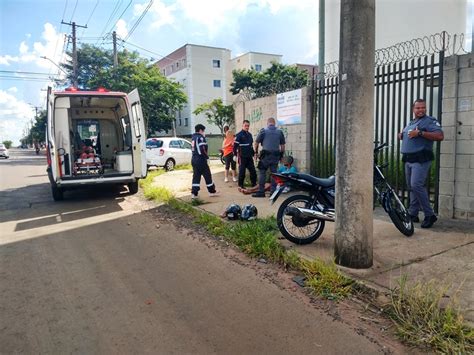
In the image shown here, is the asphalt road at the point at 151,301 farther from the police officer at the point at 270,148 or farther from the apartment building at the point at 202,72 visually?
the apartment building at the point at 202,72

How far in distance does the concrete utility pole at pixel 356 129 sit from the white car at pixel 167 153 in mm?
Answer: 12647

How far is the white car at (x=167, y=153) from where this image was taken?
16.0 metres

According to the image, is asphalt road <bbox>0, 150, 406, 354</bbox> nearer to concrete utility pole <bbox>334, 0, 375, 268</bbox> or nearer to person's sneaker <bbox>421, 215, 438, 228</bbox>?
concrete utility pole <bbox>334, 0, 375, 268</bbox>

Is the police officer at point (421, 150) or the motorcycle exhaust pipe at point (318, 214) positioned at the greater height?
the police officer at point (421, 150)

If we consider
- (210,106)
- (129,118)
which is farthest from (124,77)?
(129,118)

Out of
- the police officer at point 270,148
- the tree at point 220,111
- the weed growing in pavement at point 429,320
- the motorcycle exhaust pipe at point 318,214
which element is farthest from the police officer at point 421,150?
the tree at point 220,111

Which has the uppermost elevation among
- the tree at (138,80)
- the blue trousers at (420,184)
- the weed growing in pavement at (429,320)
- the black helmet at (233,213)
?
the tree at (138,80)

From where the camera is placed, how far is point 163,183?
39.2 ft

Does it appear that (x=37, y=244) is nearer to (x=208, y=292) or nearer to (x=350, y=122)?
(x=208, y=292)

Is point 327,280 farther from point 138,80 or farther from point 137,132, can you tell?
point 138,80

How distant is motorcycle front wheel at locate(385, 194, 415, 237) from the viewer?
5.29 metres

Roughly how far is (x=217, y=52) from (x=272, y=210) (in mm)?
40184

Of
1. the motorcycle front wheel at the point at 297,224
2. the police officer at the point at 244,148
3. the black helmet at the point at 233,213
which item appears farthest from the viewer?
the police officer at the point at 244,148

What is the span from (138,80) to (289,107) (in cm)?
2190
